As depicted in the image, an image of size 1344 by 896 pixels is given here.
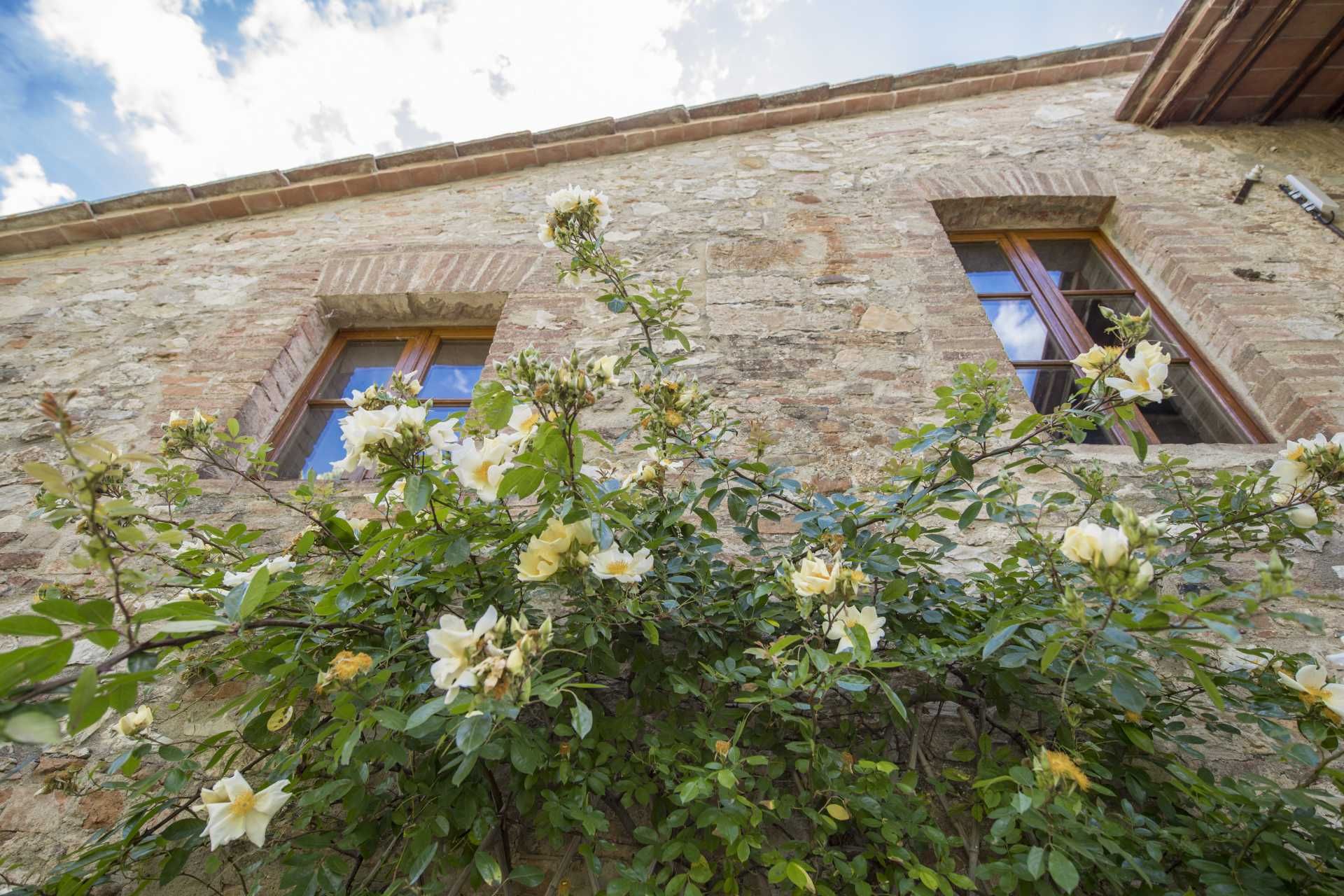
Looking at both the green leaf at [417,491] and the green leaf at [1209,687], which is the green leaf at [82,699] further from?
the green leaf at [1209,687]

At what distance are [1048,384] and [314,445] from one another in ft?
11.4

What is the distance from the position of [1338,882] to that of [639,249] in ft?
10.1

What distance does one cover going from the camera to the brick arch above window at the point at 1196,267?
2.30 meters

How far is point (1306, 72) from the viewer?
3332mm

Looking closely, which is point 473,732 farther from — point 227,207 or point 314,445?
point 227,207

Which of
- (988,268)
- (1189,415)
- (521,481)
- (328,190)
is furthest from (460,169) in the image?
(1189,415)

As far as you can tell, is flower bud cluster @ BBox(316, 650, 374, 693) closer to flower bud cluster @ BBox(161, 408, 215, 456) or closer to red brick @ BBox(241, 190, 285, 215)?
flower bud cluster @ BBox(161, 408, 215, 456)

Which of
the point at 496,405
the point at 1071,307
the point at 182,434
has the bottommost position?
the point at 496,405

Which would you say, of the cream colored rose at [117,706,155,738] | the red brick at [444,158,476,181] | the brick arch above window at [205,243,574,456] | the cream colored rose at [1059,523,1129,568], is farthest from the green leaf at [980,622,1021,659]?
the red brick at [444,158,476,181]

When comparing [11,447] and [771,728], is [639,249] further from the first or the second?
[11,447]

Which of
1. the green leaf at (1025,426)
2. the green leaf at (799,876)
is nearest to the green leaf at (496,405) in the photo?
the green leaf at (799,876)

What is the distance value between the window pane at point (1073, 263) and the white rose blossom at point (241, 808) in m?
3.77

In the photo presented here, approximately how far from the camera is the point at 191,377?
9.14 ft

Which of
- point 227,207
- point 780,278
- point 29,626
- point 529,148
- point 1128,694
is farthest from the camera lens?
point 529,148
